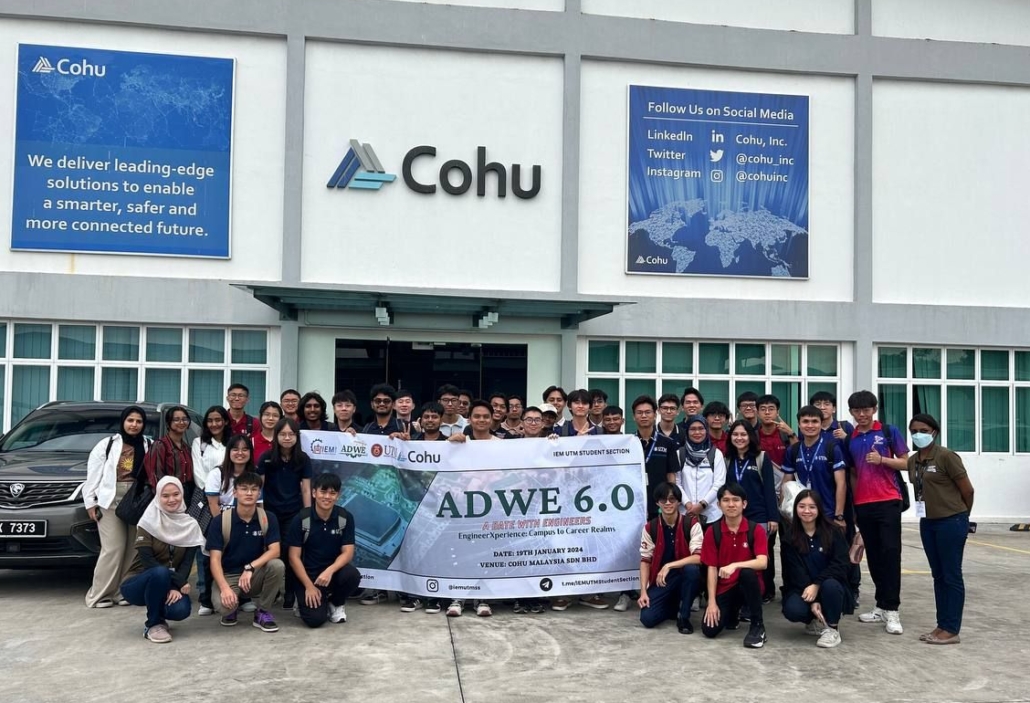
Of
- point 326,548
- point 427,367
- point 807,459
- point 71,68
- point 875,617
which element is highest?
point 71,68

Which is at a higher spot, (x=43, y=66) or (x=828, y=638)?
(x=43, y=66)

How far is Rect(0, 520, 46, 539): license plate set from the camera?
768 centimetres

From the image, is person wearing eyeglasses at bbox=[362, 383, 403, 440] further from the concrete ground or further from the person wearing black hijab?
the person wearing black hijab

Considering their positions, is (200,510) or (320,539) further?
(200,510)

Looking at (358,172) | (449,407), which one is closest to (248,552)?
(449,407)

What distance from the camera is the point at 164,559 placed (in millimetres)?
7234

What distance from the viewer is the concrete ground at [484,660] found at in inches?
221

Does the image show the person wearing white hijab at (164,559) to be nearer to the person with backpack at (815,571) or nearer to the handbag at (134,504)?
the handbag at (134,504)

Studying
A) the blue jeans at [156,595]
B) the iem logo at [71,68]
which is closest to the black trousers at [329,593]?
the blue jeans at [156,595]

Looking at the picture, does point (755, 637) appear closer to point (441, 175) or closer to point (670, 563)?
point (670, 563)

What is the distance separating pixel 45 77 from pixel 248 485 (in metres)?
9.78

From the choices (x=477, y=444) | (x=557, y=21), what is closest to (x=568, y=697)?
(x=477, y=444)

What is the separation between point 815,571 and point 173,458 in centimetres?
517

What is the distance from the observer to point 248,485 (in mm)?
6965
